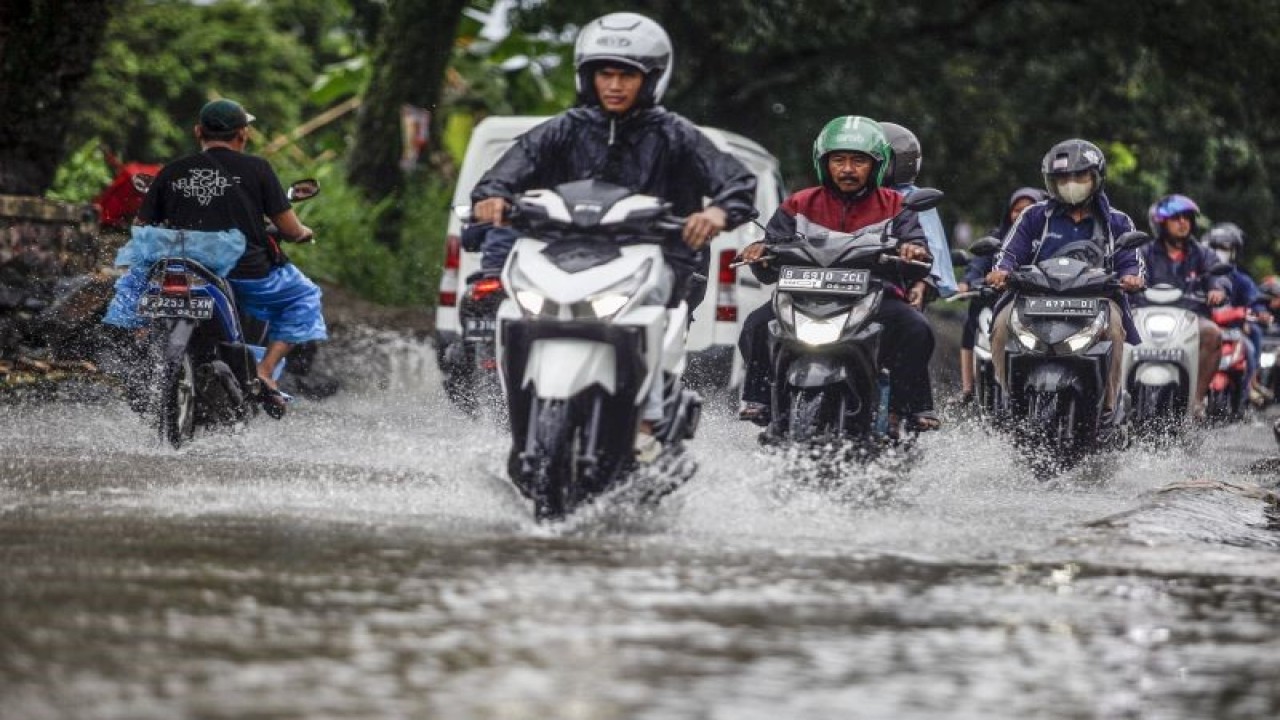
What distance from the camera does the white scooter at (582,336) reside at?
305 inches

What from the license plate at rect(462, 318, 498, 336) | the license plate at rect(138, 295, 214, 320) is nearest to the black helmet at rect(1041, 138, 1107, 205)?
the license plate at rect(462, 318, 498, 336)

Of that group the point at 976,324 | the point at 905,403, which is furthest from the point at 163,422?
the point at 976,324

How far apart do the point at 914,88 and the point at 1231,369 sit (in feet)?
31.7

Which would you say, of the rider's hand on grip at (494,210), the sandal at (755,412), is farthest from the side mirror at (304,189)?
the rider's hand on grip at (494,210)

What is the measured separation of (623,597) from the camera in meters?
6.01

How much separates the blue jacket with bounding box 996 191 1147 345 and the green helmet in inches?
62.1

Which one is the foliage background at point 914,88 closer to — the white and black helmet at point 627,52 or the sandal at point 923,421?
the sandal at point 923,421

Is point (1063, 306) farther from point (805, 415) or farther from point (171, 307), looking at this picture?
point (171, 307)

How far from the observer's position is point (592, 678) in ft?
15.9

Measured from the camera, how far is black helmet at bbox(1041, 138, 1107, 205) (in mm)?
12000

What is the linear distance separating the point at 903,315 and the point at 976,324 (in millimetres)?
4526

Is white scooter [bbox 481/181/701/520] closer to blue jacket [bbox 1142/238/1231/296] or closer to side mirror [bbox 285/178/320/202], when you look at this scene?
side mirror [bbox 285/178/320/202]

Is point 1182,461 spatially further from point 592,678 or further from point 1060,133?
point 1060,133

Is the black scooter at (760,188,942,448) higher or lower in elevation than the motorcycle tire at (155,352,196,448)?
higher
